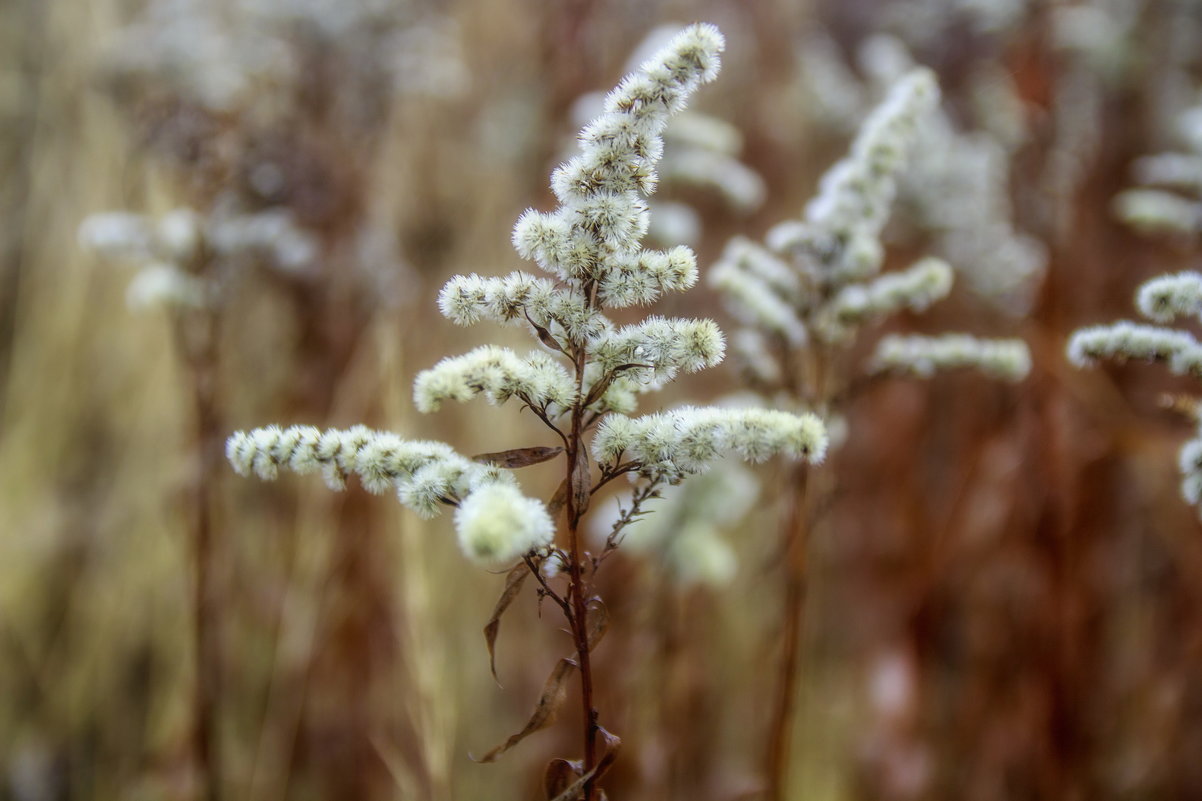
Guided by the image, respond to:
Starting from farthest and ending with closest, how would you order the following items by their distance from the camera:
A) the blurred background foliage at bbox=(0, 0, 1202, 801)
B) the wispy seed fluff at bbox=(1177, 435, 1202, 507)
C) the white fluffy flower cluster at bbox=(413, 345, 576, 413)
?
1. the blurred background foliage at bbox=(0, 0, 1202, 801)
2. the wispy seed fluff at bbox=(1177, 435, 1202, 507)
3. the white fluffy flower cluster at bbox=(413, 345, 576, 413)

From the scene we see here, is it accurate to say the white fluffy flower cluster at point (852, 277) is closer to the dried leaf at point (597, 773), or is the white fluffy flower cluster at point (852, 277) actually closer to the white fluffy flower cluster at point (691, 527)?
the white fluffy flower cluster at point (691, 527)

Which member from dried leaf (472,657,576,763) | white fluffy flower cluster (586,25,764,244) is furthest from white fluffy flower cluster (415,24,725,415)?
white fluffy flower cluster (586,25,764,244)

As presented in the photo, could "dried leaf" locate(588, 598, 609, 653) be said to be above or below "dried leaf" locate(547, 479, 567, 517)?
below

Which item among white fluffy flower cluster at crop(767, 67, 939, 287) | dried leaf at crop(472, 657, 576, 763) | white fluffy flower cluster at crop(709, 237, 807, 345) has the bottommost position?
dried leaf at crop(472, 657, 576, 763)

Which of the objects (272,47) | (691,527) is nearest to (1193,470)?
(691,527)

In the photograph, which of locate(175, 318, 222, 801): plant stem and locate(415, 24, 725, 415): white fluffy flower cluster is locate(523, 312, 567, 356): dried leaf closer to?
locate(415, 24, 725, 415): white fluffy flower cluster

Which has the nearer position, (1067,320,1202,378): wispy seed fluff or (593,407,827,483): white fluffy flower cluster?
(593,407,827,483): white fluffy flower cluster

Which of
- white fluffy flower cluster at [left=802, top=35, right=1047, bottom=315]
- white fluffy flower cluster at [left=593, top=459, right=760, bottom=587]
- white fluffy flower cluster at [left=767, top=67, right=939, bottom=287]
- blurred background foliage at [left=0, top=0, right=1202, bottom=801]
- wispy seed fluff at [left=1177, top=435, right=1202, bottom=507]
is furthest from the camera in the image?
white fluffy flower cluster at [left=802, top=35, right=1047, bottom=315]

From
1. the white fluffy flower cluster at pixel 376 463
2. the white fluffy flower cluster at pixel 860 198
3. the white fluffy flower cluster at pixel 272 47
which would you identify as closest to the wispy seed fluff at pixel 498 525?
the white fluffy flower cluster at pixel 376 463
